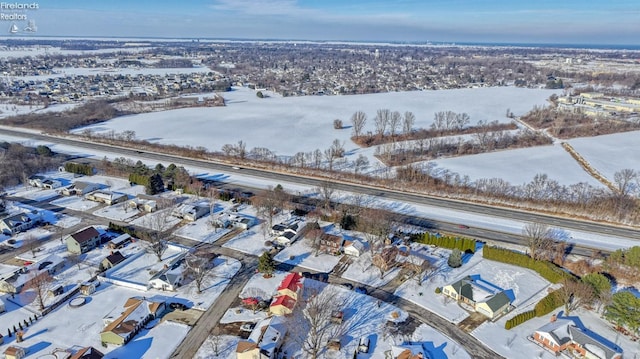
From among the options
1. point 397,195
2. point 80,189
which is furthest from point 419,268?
point 80,189

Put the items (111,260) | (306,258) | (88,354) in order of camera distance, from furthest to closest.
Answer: (306,258) → (111,260) → (88,354)

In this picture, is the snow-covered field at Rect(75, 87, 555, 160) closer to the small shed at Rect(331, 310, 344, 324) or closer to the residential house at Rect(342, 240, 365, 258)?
the residential house at Rect(342, 240, 365, 258)

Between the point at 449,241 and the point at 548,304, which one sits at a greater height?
the point at 449,241

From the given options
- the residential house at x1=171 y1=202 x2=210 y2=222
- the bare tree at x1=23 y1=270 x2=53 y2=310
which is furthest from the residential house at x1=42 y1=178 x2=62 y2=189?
the bare tree at x1=23 y1=270 x2=53 y2=310

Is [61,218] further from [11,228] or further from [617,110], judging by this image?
[617,110]

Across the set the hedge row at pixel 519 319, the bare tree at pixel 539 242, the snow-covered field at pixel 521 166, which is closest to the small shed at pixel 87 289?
the hedge row at pixel 519 319

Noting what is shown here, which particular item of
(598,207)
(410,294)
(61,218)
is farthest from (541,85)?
(61,218)

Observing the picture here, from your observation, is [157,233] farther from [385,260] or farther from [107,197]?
[385,260]
